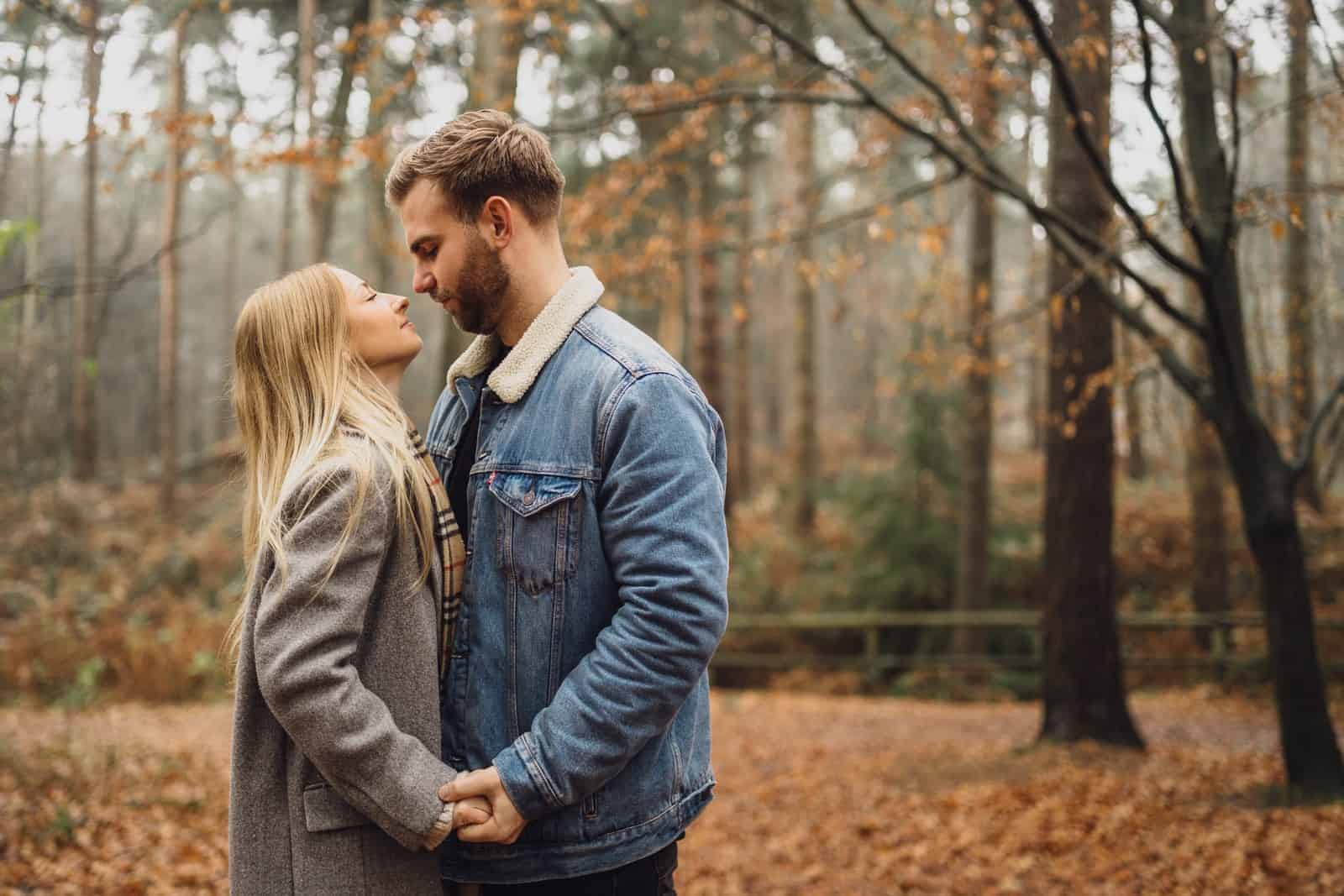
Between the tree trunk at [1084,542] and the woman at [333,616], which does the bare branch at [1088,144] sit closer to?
the tree trunk at [1084,542]

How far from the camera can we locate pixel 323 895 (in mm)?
2080

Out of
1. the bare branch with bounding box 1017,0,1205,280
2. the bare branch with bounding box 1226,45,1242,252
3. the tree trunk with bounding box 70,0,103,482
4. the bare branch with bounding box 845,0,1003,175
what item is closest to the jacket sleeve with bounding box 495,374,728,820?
the bare branch with bounding box 845,0,1003,175

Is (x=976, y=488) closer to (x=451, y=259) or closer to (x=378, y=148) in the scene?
(x=378, y=148)

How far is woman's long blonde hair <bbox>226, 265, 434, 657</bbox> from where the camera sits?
7.28ft

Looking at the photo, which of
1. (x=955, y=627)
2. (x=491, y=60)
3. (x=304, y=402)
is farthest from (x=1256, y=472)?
(x=955, y=627)

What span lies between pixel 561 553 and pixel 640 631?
0.25 metres

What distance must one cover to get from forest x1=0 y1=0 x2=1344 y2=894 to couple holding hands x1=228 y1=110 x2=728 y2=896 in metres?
0.62

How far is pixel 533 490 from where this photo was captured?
2148 millimetres

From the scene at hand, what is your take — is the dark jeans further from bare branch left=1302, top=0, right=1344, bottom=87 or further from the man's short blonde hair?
bare branch left=1302, top=0, right=1344, bottom=87

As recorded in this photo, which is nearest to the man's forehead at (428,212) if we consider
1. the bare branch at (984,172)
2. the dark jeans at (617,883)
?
the dark jeans at (617,883)

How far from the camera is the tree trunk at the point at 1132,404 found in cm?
666

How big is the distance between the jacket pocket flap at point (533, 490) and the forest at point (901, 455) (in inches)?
35.8

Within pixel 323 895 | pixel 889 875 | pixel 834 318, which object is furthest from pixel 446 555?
pixel 834 318

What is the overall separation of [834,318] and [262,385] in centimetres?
560
